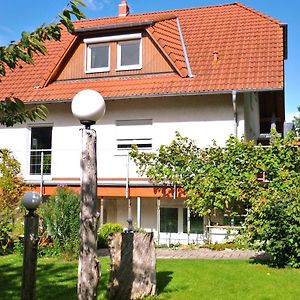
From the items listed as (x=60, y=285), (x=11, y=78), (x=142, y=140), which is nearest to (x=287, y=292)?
(x=60, y=285)

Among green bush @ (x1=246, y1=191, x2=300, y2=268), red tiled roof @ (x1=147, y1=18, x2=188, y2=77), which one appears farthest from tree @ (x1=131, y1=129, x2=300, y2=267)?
red tiled roof @ (x1=147, y1=18, x2=188, y2=77)

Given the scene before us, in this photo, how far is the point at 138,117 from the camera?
1744 centimetres

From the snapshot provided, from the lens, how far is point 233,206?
1520 cm

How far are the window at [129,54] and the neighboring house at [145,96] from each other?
4 centimetres

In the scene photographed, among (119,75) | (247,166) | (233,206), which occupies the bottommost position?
(233,206)

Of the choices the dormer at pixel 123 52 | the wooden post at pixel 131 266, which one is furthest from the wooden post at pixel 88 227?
Result: the dormer at pixel 123 52

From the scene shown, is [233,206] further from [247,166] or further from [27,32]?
[27,32]

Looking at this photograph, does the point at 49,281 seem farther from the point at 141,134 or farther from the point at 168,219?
the point at 141,134

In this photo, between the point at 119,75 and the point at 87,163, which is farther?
the point at 119,75

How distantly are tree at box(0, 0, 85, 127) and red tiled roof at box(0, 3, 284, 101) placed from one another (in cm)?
1163

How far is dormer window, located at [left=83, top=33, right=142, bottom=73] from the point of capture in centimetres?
1784

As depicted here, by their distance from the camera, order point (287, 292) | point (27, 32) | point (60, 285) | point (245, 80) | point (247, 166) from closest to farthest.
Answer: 1. point (27, 32)
2. point (287, 292)
3. point (60, 285)
4. point (247, 166)
5. point (245, 80)

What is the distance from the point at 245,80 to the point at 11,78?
9.71m

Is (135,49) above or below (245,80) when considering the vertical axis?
above
